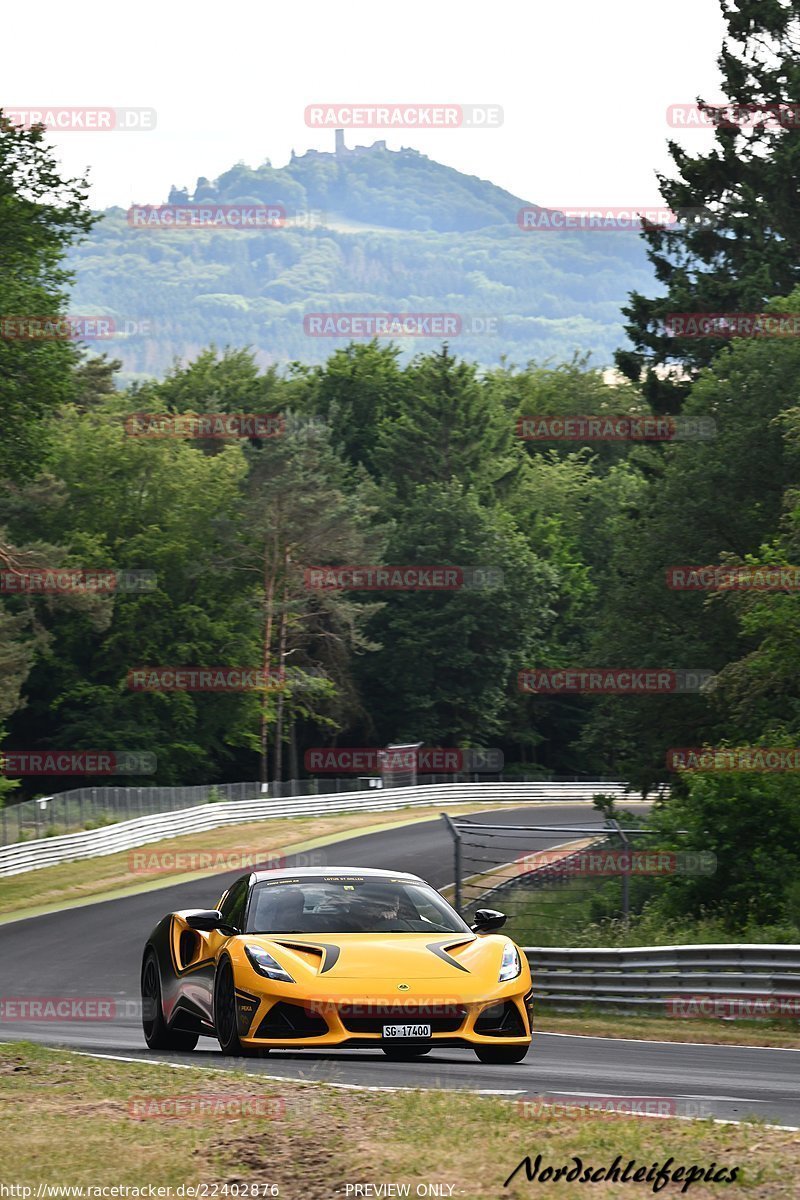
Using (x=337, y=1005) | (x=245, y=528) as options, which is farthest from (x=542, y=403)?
(x=337, y=1005)

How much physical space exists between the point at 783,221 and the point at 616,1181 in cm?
5246

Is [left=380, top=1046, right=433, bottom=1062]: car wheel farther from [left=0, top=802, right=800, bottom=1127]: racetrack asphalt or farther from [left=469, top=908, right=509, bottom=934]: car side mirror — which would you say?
[left=469, top=908, right=509, bottom=934]: car side mirror

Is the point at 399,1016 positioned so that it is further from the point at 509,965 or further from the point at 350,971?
the point at 509,965

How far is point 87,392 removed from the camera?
9088cm

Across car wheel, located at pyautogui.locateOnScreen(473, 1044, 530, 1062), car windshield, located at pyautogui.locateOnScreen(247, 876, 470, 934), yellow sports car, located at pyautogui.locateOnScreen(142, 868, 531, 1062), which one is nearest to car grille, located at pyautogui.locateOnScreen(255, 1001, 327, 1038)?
yellow sports car, located at pyautogui.locateOnScreen(142, 868, 531, 1062)

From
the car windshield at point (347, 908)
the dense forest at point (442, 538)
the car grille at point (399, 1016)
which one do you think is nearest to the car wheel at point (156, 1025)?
the car windshield at point (347, 908)

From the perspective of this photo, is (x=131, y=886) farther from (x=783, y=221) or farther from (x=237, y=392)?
(x=237, y=392)

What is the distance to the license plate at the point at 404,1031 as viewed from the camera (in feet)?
36.3

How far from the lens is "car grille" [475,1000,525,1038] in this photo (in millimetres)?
11250

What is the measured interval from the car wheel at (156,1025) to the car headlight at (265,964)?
1.68m

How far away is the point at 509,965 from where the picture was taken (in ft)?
38.0

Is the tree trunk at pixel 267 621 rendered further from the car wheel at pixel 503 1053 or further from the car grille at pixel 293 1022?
the car grille at pixel 293 1022

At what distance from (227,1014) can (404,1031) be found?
1270 mm

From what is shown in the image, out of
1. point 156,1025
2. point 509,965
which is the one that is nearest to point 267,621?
point 156,1025
